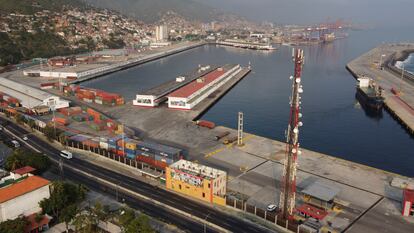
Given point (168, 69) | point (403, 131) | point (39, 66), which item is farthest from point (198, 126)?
point (39, 66)

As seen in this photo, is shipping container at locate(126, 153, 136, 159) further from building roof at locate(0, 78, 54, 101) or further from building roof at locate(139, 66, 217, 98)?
building roof at locate(0, 78, 54, 101)

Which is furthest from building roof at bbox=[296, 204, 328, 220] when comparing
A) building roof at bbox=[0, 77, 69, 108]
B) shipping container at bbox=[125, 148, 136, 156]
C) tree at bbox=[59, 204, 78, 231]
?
building roof at bbox=[0, 77, 69, 108]

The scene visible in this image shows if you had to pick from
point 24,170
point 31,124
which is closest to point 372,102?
point 31,124

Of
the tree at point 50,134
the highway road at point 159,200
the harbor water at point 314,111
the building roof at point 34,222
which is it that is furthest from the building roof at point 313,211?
the tree at point 50,134

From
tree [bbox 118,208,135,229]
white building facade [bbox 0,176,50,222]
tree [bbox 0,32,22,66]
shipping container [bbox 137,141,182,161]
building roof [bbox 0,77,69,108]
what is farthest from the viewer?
tree [bbox 0,32,22,66]

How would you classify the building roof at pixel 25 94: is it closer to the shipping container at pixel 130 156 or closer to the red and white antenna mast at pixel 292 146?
the shipping container at pixel 130 156

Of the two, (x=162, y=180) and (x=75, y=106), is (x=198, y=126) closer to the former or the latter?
(x=162, y=180)
